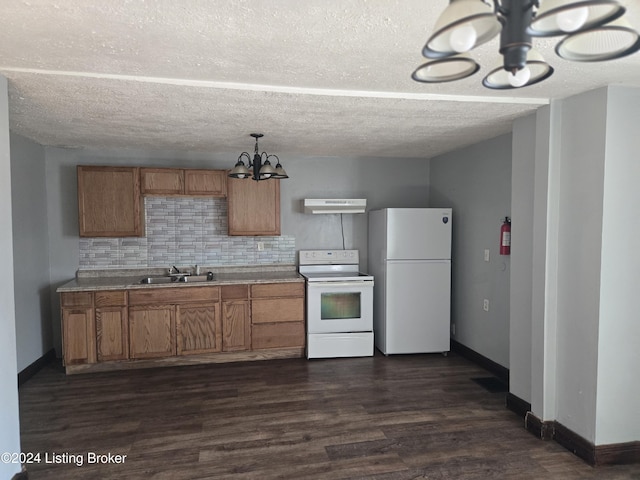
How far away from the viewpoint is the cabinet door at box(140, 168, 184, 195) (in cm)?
397

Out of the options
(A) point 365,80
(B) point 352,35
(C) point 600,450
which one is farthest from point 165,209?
(C) point 600,450

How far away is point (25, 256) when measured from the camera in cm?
353

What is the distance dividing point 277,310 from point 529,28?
3.54 m

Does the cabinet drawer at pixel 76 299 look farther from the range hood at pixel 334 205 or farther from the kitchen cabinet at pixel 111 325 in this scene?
the range hood at pixel 334 205

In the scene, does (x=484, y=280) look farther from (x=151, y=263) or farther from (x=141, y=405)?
(x=151, y=263)

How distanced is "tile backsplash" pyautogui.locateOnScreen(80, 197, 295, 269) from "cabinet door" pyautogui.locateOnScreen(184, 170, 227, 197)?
249 millimetres

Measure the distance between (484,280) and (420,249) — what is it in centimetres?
71

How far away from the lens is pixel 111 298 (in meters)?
3.65

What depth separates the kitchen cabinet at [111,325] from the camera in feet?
11.9

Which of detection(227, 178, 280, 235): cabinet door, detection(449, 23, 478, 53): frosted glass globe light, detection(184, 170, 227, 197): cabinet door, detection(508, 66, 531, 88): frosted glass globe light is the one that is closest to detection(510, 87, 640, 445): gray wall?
detection(508, 66, 531, 88): frosted glass globe light

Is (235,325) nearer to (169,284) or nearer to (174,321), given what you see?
(174,321)

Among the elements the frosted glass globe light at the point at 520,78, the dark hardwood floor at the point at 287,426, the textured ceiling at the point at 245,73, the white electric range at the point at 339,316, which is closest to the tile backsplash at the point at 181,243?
the white electric range at the point at 339,316

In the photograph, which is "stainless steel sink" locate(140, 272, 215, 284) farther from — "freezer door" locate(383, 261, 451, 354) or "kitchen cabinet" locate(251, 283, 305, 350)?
"freezer door" locate(383, 261, 451, 354)

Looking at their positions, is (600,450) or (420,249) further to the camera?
(420,249)
